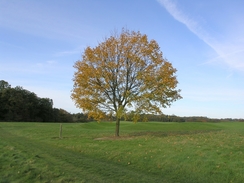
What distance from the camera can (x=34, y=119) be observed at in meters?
73.2

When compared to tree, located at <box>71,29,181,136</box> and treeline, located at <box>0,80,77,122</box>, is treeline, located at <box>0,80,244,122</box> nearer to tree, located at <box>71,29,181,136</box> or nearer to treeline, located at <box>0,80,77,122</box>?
treeline, located at <box>0,80,77,122</box>

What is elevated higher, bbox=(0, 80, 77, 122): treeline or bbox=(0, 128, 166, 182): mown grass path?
bbox=(0, 80, 77, 122): treeline

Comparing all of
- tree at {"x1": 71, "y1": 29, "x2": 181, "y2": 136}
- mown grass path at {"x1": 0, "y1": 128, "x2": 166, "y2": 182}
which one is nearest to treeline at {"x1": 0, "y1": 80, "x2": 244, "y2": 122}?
tree at {"x1": 71, "y1": 29, "x2": 181, "y2": 136}

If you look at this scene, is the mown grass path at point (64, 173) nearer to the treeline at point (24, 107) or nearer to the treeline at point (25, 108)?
the treeline at point (25, 108)

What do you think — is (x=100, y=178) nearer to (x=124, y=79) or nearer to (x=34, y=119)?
(x=124, y=79)

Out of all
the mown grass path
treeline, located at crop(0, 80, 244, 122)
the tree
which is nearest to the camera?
the mown grass path

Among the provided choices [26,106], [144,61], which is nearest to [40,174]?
[144,61]

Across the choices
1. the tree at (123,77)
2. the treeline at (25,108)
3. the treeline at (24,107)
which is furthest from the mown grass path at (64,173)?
the treeline at (24,107)

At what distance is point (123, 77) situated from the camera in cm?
1922

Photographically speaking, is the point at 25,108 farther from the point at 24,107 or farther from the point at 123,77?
the point at 123,77

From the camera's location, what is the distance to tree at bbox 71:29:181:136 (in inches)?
738

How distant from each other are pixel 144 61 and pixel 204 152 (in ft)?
32.5

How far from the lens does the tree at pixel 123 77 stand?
18.7 m

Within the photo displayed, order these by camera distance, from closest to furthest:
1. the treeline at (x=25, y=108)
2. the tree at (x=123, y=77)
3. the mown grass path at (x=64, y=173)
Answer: the mown grass path at (x=64, y=173) < the tree at (x=123, y=77) < the treeline at (x=25, y=108)
